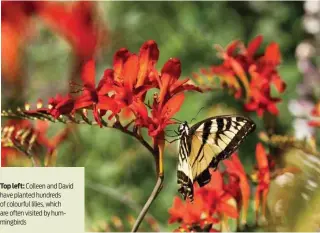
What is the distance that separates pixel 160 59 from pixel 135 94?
0.62 feet

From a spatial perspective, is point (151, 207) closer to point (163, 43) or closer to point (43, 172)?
point (43, 172)

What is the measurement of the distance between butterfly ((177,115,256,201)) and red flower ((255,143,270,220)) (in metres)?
0.10

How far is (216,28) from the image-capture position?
2133mm

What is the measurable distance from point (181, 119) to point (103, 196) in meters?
0.31

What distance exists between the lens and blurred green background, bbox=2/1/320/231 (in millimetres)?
2104

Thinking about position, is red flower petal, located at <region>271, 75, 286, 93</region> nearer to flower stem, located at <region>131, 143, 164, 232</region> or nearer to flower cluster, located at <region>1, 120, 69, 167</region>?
flower stem, located at <region>131, 143, 164, 232</region>

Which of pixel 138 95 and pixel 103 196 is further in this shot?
pixel 103 196

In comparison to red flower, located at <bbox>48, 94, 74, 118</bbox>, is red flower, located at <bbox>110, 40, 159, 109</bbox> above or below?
above

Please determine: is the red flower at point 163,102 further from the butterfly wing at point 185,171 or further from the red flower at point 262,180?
the red flower at point 262,180

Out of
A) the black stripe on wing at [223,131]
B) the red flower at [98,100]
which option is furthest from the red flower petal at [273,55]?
the red flower at [98,100]

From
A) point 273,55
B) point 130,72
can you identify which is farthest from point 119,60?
point 273,55

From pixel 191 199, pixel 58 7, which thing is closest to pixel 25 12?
pixel 58 7

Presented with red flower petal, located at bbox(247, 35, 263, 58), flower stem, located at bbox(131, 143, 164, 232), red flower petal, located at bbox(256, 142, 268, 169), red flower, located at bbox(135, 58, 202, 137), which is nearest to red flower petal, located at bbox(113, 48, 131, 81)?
red flower, located at bbox(135, 58, 202, 137)

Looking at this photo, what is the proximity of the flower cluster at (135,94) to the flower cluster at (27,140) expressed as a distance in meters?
0.12
